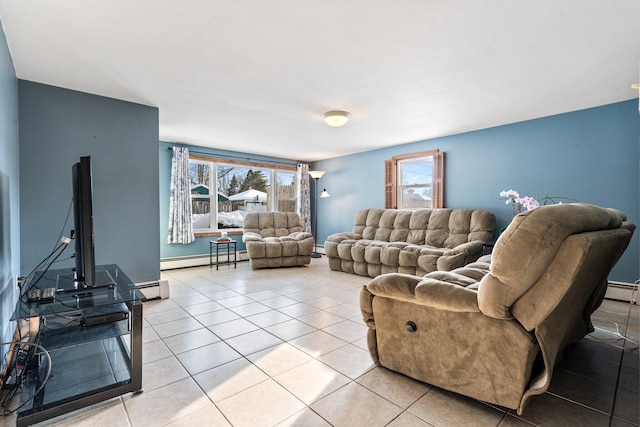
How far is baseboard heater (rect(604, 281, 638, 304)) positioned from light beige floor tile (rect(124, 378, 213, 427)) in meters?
4.55

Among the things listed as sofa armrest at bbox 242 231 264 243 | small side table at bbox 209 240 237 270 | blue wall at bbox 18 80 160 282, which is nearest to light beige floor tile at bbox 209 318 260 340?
blue wall at bbox 18 80 160 282

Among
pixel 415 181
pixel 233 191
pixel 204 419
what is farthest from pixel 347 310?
pixel 233 191

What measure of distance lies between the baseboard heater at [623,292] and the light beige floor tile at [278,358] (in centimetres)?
384

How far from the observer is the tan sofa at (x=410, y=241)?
4.27 m

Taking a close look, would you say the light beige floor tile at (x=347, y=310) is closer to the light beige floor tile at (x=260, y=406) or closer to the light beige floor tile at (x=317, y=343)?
the light beige floor tile at (x=317, y=343)

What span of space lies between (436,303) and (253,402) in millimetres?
1183

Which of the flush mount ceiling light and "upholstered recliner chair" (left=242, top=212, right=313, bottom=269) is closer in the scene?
the flush mount ceiling light

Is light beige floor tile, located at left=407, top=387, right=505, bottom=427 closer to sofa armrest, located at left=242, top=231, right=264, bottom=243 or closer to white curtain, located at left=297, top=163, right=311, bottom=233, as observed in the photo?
sofa armrest, located at left=242, top=231, right=264, bottom=243

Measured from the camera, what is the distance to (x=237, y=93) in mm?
3379

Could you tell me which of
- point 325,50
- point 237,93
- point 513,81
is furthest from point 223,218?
point 513,81

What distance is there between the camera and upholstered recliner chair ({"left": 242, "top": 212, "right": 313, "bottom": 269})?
5.58 meters

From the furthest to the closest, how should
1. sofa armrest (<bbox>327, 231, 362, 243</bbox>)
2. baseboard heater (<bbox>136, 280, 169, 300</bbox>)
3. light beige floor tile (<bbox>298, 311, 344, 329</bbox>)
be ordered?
1. sofa armrest (<bbox>327, 231, 362, 243</bbox>)
2. baseboard heater (<bbox>136, 280, 169, 300</bbox>)
3. light beige floor tile (<bbox>298, 311, 344, 329</bbox>)

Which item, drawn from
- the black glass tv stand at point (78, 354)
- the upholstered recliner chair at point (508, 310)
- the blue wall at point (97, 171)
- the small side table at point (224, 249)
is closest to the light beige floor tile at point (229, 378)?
the black glass tv stand at point (78, 354)

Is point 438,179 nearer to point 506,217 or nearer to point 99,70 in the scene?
point 506,217
